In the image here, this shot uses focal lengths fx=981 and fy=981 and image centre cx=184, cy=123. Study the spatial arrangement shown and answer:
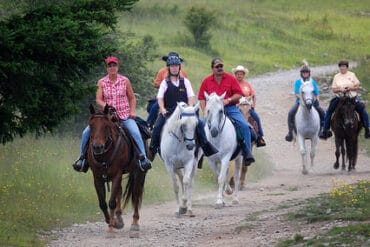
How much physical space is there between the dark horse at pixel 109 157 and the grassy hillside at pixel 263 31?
2619cm

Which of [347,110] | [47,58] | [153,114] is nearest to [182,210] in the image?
[153,114]

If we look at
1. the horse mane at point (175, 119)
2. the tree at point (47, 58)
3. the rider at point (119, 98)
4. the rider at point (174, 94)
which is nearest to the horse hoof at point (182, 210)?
the rider at point (174, 94)

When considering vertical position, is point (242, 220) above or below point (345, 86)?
below

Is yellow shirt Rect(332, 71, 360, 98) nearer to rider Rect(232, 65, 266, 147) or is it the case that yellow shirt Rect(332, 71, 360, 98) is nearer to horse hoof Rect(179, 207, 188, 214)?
rider Rect(232, 65, 266, 147)

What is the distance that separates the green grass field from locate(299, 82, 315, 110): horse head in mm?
2294

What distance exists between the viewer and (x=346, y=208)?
48.4 feet

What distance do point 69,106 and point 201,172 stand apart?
11147mm

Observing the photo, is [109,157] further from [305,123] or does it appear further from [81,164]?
[305,123]

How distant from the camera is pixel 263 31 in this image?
202 ft

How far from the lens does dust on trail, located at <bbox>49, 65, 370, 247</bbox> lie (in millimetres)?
13922

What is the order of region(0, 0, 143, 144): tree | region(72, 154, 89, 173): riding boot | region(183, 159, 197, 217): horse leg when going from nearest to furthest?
region(0, 0, 143, 144): tree, region(72, 154, 89, 173): riding boot, region(183, 159, 197, 217): horse leg

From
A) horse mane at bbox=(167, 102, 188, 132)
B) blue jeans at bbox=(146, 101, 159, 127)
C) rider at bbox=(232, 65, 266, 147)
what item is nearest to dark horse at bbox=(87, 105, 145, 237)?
horse mane at bbox=(167, 102, 188, 132)

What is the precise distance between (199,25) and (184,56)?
4.70 meters

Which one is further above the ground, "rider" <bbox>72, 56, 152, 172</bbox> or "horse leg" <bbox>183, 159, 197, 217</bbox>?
"rider" <bbox>72, 56, 152, 172</bbox>
